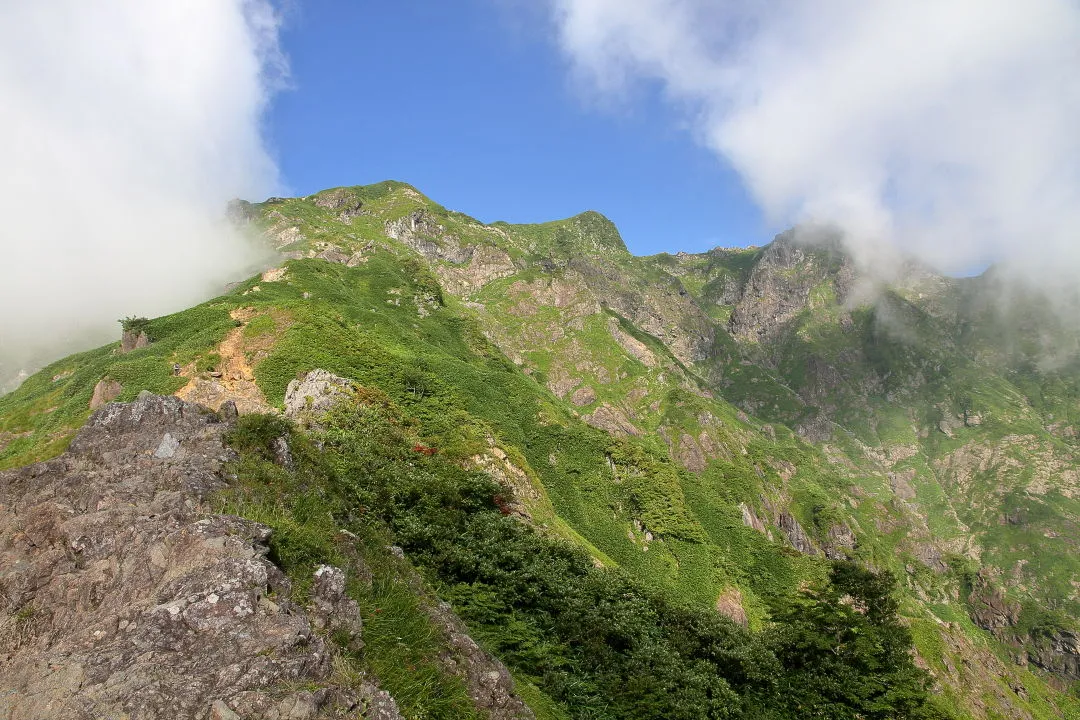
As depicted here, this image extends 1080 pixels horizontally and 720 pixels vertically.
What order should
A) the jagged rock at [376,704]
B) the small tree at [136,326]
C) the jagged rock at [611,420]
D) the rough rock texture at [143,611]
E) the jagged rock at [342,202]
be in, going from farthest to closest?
the jagged rock at [342,202] < the jagged rock at [611,420] < the small tree at [136,326] < the jagged rock at [376,704] < the rough rock texture at [143,611]

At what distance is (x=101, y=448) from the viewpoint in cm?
1381

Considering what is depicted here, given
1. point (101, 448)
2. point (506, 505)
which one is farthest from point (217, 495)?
point (506, 505)

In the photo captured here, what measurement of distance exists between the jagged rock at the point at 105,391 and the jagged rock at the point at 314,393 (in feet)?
39.0

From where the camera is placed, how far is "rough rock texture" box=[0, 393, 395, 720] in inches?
259

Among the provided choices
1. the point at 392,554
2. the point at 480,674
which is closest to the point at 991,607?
the point at 480,674

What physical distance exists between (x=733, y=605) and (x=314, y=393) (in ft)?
148

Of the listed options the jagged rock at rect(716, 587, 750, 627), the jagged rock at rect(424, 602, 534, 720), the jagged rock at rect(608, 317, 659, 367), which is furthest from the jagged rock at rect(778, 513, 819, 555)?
the jagged rock at rect(424, 602, 534, 720)

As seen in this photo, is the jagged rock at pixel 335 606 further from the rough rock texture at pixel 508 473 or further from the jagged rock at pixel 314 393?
the jagged rock at pixel 314 393

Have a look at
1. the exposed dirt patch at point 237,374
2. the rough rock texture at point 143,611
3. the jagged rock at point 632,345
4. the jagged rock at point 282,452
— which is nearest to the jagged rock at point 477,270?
the jagged rock at point 632,345

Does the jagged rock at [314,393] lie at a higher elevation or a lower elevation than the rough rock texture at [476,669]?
higher

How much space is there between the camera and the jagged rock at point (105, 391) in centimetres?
3772

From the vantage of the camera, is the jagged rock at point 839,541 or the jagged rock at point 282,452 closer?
the jagged rock at point 282,452

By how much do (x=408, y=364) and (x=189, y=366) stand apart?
1681 cm

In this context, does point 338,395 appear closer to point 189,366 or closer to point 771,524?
point 189,366
